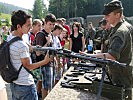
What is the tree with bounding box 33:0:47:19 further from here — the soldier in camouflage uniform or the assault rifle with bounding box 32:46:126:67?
the assault rifle with bounding box 32:46:126:67

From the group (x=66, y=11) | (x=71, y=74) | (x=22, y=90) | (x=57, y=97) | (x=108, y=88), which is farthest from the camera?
(x=66, y=11)

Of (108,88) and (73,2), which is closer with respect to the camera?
(108,88)

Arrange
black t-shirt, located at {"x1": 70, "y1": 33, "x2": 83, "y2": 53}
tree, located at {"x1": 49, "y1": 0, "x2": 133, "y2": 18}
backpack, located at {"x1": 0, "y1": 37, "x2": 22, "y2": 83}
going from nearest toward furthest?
backpack, located at {"x1": 0, "y1": 37, "x2": 22, "y2": 83} < black t-shirt, located at {"x1": 70, "y1": 33, "x2": 83, "y2": 53} < tree, located at {"x1": 49, "y1": 0, "x2": 133, "y2": 18}

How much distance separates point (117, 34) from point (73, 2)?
7072 centimetres

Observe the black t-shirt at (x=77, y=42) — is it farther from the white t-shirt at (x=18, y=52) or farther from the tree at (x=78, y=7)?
the tree at (x=78, y=7)

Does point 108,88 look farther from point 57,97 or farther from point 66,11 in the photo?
point 66,11

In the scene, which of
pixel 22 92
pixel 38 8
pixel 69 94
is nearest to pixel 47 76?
pixel 69 94

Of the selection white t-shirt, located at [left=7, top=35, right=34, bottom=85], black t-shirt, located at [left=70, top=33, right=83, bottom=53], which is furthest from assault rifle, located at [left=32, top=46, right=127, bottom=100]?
black t-shirt, located at [left=70, top=33, right=83, bottom=53]

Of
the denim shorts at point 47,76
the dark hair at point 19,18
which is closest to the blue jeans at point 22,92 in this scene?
the dark hair at point 19,18

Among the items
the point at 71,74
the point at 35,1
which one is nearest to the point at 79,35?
the point at 71,74

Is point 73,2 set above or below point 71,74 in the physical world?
above

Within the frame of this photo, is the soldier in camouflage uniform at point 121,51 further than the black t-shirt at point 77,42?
No

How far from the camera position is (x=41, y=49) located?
306 centimetres

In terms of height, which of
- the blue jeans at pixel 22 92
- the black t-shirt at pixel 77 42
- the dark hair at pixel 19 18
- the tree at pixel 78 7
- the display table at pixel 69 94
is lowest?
the display table at pixel 69 94
